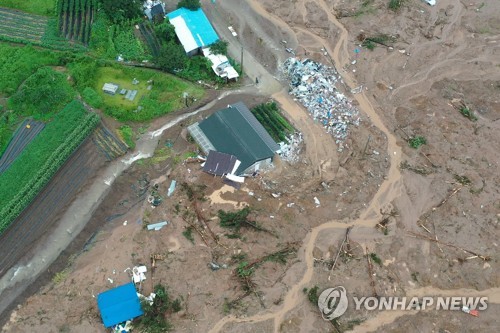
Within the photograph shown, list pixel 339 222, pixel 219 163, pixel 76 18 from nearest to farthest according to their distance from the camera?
pixel 339 222 → pixel 219 163 → pixel 76 18

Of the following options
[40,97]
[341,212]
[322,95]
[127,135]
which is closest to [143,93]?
[127,135]

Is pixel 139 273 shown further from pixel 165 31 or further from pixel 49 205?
pixel 165 31

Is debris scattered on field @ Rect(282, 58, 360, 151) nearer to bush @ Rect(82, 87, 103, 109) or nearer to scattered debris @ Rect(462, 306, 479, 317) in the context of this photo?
scattered debris @ Rect(462, 306, 479, 317)

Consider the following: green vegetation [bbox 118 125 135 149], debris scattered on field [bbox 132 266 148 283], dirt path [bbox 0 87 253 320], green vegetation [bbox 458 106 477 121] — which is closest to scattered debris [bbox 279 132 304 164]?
dirt path [bbox 0 87 253 320]

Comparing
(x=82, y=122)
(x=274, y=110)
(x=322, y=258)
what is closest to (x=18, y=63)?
(x=82, y=122)

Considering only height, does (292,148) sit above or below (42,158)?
below

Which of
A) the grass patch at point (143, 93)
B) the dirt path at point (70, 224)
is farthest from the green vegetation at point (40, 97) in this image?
the dirt path at point (70, 224)
